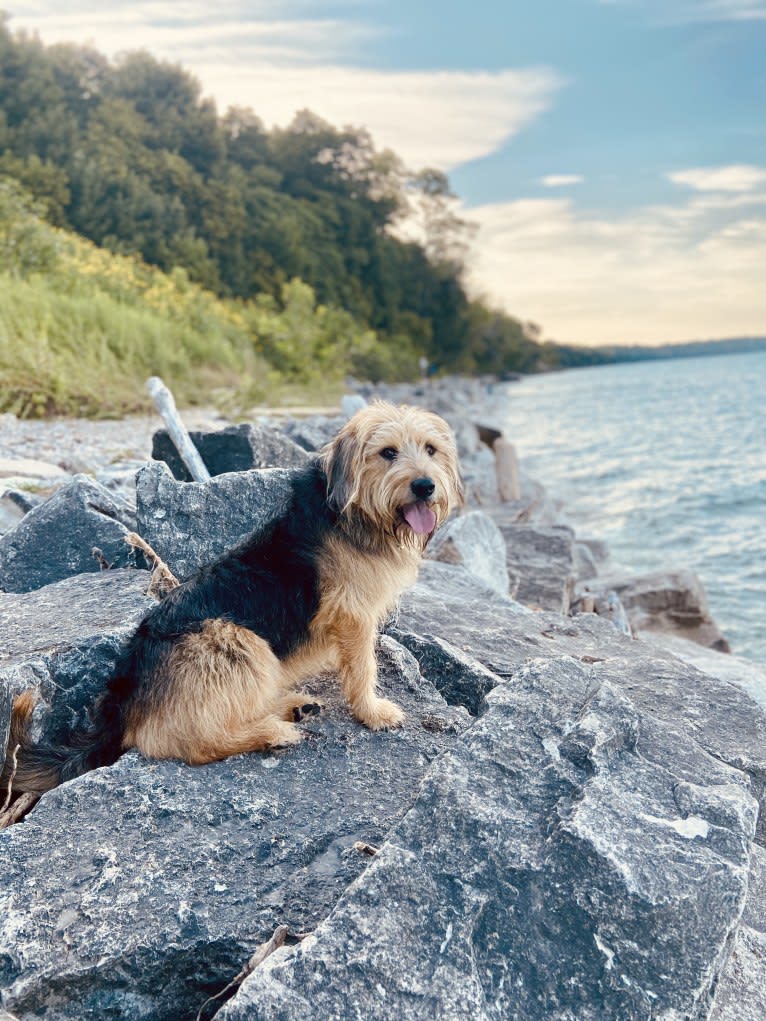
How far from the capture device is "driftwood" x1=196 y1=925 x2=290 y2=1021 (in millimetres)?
2217

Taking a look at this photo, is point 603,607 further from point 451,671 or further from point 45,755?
point 45,755

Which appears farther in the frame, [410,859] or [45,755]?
[45,755]

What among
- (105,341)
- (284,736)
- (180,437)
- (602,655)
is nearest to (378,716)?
(284,736)

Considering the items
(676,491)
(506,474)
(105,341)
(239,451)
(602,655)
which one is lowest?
(676,491)

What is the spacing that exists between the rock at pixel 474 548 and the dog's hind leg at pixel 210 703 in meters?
3.27

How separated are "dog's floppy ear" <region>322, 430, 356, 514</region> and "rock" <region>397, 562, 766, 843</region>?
100 centimetres

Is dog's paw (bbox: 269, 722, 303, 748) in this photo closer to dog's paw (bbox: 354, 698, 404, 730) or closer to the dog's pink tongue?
dog's paw (bbox: 354, 698, 404, 730)

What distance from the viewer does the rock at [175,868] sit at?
7.41 feet

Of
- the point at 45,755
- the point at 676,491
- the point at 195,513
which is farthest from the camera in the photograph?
the point at 676,491

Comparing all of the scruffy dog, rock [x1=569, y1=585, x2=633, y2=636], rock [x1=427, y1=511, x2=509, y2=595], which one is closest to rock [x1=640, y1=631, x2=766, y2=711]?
rock [x1=569, y1=585, x2=633, y2=636]

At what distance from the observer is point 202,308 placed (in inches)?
864

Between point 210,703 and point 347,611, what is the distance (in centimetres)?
67

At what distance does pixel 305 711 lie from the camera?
11.3ft

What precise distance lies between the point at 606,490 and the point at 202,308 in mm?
11733
